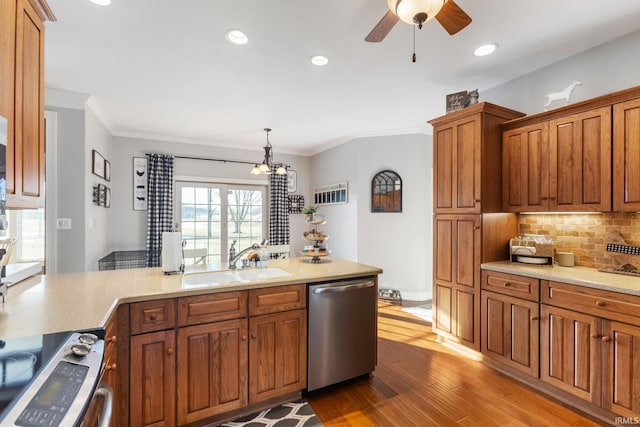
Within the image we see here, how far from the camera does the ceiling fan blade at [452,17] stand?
1546mm

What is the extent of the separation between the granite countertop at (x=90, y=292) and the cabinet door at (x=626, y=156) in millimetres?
1805

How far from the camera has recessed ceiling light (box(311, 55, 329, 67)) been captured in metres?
2.47

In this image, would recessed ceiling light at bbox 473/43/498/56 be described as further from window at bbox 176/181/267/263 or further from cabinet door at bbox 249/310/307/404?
window at bbox 176/181/267/263

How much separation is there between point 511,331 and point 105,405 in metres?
2.78

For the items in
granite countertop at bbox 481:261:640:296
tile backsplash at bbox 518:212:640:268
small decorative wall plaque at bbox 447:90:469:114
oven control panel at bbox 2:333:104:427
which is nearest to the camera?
oven control panel at bbox 2:333:104:427

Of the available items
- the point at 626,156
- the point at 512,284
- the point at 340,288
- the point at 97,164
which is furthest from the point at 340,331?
the point at 97,164

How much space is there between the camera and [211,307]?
6.04 ft

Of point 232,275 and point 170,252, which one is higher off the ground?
point 170,252

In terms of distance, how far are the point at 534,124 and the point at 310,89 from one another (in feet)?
7.00

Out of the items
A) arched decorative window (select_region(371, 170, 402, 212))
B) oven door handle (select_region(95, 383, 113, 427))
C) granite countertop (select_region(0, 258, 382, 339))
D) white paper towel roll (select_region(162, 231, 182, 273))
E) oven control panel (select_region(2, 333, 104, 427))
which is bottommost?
oven door handle (select_region(95, 383, 113, 427))

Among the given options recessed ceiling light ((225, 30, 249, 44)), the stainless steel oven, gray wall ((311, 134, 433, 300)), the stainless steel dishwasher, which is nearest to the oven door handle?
the stainless steel oven

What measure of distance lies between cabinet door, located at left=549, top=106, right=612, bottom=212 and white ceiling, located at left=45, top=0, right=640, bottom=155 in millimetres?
635

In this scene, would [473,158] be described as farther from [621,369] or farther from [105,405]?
[105,405]

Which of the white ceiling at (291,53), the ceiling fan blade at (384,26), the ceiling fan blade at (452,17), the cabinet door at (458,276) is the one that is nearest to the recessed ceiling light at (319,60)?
the white ceiling at (291,53)
